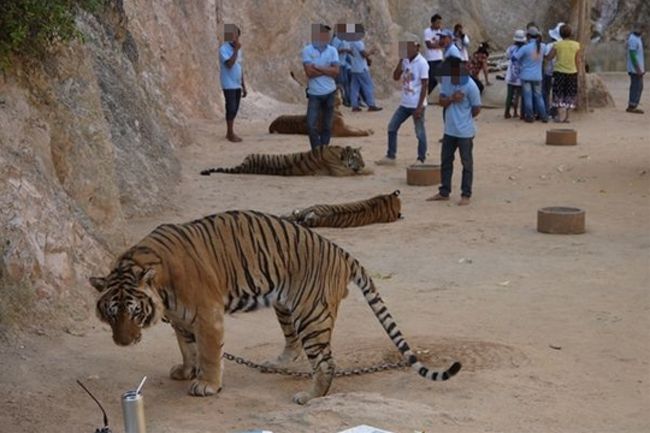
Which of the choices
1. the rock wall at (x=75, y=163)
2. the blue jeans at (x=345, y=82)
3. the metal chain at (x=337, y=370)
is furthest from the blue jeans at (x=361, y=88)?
the metal chain at (x=337, y=370)

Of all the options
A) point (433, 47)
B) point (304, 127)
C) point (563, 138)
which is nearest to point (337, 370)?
point (563, 138)

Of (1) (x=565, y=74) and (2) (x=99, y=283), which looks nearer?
(2) (x=99, y=283)

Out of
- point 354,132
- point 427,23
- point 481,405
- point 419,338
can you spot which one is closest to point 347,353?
point 419,338

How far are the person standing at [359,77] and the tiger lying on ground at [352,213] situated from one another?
12.9 meters

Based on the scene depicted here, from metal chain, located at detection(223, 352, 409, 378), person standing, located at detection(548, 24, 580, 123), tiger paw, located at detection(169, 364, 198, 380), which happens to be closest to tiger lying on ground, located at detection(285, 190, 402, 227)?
metal chain, located at detection(223, 352, 409, 378)

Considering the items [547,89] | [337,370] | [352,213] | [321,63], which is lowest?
[337,370]

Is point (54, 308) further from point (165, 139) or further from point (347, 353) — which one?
point (165, 139)

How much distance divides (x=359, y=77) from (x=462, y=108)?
12.7 metres

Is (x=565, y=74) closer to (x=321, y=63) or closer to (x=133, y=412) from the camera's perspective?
(x=321, y=63)

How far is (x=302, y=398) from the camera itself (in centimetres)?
703

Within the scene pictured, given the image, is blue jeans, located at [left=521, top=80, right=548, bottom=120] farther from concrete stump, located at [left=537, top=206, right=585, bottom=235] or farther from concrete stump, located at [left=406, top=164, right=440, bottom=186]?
concrete stump, located at [left=537, top=206, right=585, bottom=235]

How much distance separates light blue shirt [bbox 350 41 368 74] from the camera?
2542 centimetres

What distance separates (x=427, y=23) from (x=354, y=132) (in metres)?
16.2

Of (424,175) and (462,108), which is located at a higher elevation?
(462,108)
